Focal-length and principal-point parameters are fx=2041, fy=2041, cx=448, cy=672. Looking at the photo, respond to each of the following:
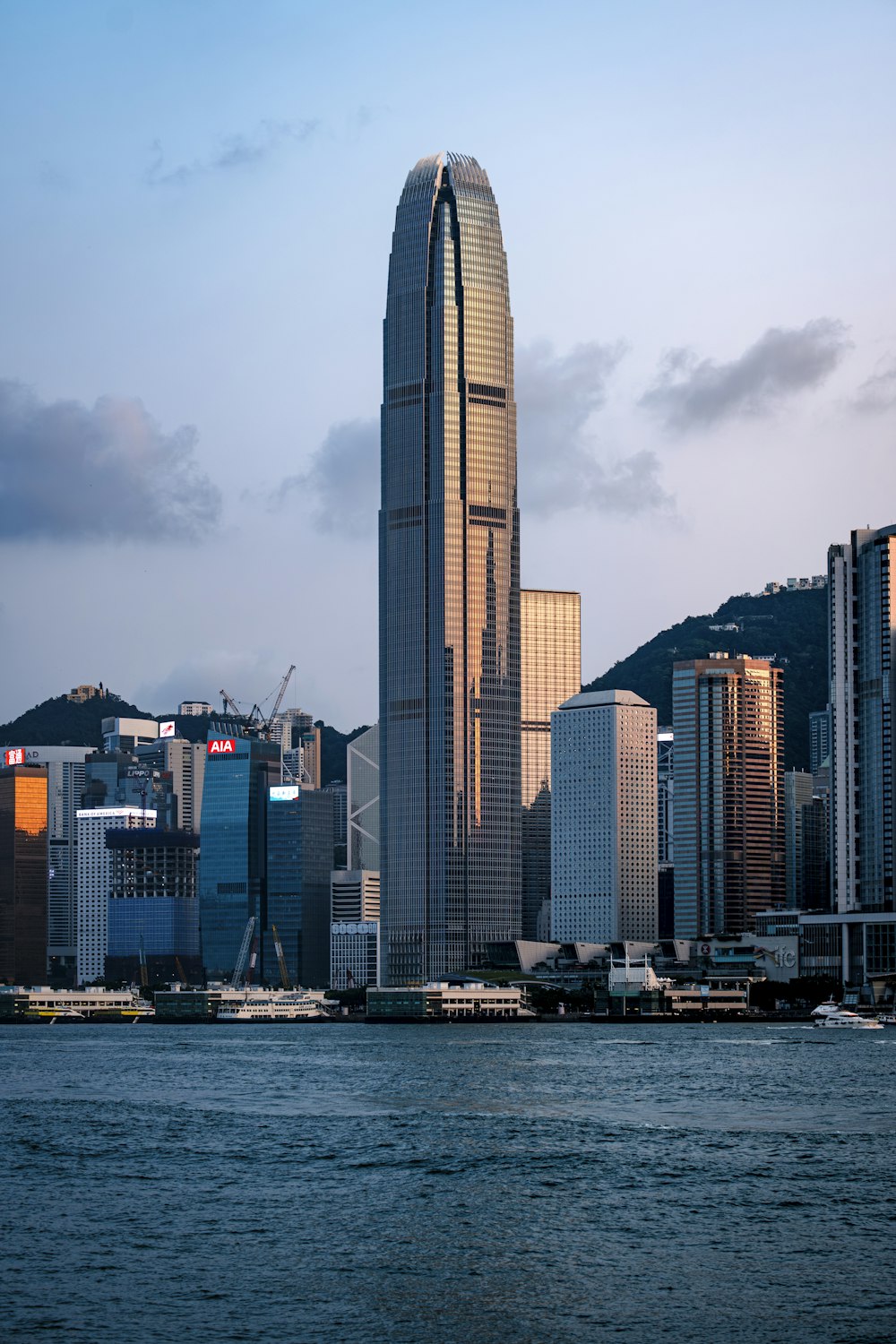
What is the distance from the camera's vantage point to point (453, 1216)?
8650cm

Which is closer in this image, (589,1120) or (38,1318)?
(38,1318)

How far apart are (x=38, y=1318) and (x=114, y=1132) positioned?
57827 mm

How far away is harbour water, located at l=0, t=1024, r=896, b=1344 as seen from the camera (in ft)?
216

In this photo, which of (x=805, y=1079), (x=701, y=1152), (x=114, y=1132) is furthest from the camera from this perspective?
(x=805, y=1079)

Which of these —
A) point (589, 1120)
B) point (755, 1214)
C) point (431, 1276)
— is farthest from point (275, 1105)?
point (431, 1276)

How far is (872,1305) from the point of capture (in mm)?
66375

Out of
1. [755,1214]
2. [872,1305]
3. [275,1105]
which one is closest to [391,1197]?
[755,1214]

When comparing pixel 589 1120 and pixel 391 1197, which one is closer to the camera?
pixel 391 1197

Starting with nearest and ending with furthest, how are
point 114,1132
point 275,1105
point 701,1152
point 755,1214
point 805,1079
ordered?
point 755,1214 → point 701,1152 → point 114,1132 → point 275,1105 → point 805,1079

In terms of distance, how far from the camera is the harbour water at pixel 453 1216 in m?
65.8

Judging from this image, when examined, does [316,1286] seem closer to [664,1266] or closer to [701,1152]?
[664,1266]

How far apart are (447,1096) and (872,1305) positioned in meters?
81.4

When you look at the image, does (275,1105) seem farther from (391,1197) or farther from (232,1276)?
(232,1276)

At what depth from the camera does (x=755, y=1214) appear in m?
85.4
